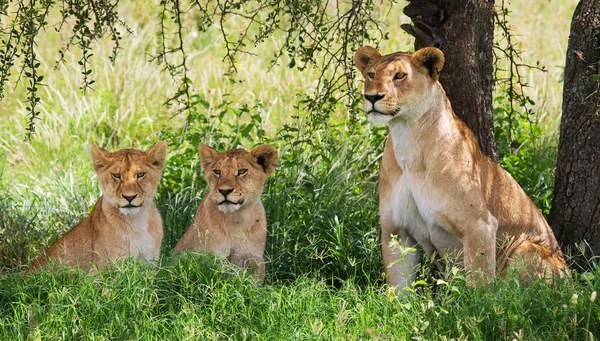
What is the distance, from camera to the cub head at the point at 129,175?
5.52 metres

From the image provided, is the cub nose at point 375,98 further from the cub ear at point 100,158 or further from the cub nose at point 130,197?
the cub ear at point 100,158

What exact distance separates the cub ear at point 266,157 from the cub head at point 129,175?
1.75ft

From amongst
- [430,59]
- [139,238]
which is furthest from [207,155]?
[430,59]

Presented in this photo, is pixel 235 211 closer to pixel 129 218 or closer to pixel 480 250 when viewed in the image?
pixel 129 218

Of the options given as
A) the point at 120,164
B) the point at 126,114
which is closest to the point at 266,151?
the point at 120,164

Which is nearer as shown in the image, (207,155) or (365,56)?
(365,56)

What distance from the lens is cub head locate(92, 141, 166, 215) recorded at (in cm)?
552

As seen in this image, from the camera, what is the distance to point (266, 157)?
231 inches

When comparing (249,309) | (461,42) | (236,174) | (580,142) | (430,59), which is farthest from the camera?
(461,42)

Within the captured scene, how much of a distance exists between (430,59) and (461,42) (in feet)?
3.14

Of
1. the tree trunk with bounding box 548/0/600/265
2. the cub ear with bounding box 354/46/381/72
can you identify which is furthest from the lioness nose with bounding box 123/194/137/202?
the tree trunk with bounding box 548/0/600/265

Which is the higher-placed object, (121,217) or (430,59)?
(430,59)

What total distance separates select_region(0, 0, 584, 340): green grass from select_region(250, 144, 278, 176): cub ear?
0.59 metres

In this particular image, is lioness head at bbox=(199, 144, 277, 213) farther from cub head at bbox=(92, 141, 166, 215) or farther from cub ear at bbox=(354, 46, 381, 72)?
cub ear at bbox=(354, 46, 381, 72)
